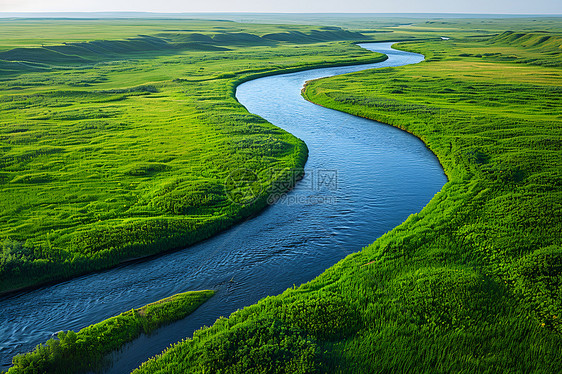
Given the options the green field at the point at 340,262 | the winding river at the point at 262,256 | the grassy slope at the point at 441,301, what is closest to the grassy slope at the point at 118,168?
the green field at the point at 340,262

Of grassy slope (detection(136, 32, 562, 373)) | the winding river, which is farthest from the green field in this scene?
the winding river

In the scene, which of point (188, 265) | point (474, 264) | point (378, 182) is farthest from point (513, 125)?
point (188, 265)

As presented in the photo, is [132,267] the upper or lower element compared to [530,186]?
lower

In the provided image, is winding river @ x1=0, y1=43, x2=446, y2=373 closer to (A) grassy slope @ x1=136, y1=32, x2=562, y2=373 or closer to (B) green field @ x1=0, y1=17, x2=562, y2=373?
(B) green field @ x1=0, y1=17, x2=562, y2=373

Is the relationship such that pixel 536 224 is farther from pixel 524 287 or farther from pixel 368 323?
pixel 368 323

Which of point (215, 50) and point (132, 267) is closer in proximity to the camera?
point (132, 267)

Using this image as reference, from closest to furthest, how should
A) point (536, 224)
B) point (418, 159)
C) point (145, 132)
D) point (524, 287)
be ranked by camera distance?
point (524, 287) < point (536, 224) < point (418, 159) < point (145, 132)
